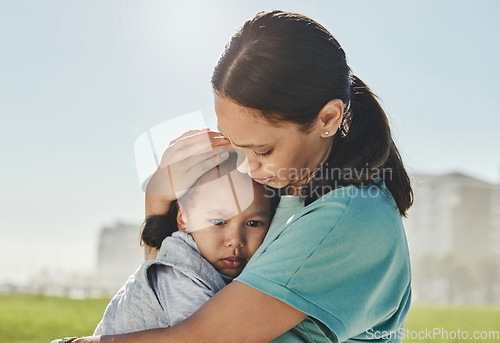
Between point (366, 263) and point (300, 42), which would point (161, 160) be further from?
point (366, 263)

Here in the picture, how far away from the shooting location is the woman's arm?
1264 millimetres

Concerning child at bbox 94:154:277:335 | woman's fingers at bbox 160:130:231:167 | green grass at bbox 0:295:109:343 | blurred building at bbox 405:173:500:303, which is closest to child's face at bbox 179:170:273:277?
child at bbox 94:154:277:335

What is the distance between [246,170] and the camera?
175 centimetres

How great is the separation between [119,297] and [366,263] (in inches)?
31.5

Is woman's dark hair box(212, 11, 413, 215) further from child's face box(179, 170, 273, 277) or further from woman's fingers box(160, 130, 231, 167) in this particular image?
child's face box(179, 170, 273, 277)

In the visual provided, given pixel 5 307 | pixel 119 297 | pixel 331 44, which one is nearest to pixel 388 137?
pixel 331 44

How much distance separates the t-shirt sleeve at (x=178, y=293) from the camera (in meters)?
1.51

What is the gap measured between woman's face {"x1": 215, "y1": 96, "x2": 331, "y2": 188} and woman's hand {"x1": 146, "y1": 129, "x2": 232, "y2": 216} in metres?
0.16

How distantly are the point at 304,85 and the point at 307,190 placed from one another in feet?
0.93

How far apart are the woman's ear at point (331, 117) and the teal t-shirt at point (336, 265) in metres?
0.24

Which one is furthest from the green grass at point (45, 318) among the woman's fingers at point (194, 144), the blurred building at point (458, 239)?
the blurred building at point (458, 239)

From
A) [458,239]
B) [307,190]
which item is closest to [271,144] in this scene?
[307,190]

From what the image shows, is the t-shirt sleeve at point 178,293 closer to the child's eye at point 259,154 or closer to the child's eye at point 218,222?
the child's eye at point 218,222

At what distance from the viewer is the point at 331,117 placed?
1574 mm
